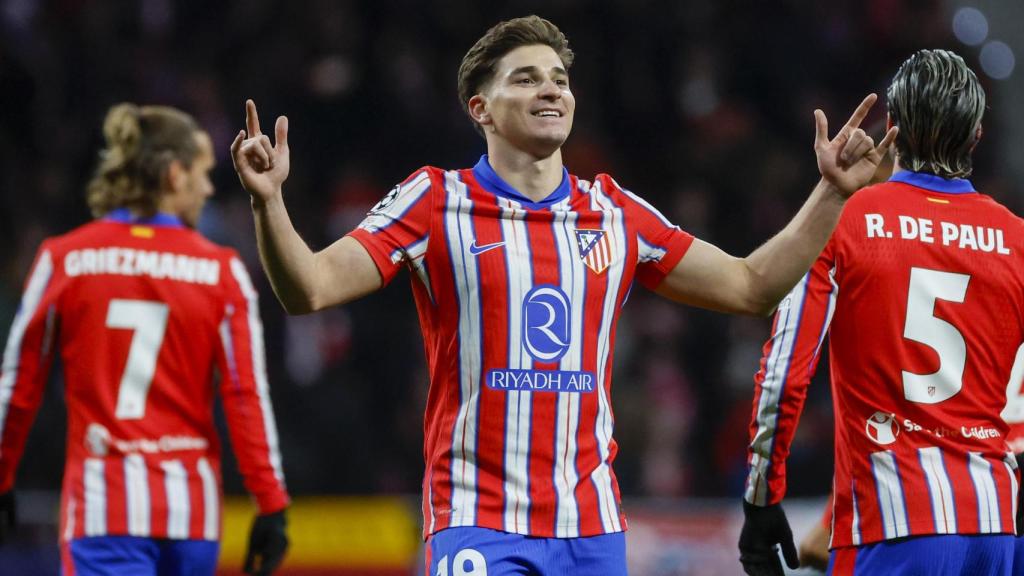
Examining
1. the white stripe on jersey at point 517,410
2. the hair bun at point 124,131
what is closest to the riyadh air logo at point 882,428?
the white stripe on jersey at point 517,410

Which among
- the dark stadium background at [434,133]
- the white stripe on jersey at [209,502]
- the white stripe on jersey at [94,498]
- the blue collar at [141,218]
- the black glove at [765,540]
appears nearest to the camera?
the black glove at [765,540]

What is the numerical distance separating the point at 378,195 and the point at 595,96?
207cm

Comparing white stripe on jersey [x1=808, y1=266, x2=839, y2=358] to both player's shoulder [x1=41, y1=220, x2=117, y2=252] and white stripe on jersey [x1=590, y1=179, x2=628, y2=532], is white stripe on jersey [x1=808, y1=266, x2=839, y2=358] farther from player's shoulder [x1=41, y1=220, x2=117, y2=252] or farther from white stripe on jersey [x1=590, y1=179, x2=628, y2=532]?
player's shoulder [x1=41, y1=220, x2=117, y2=252]

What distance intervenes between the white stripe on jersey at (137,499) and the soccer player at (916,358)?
210 centimetres

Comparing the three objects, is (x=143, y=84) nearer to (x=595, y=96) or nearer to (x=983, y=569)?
(x=595, y=96)

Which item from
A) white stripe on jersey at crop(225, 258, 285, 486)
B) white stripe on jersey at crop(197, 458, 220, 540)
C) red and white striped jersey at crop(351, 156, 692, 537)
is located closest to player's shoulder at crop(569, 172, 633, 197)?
red and white striped jersey at crop(351, 156, 692, 537)

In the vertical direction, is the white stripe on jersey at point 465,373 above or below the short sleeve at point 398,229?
below

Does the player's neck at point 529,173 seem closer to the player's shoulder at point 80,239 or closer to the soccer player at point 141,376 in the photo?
the soccer player at point 141,376

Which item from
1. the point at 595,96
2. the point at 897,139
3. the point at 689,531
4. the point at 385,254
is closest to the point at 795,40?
the point at 595,96

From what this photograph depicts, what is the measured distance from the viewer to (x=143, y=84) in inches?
450

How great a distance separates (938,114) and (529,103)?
1.20 m

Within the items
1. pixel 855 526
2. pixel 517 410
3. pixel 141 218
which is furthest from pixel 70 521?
pixel 855 526

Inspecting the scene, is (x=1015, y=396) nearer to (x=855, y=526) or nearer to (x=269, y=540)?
(x=855, y=526)

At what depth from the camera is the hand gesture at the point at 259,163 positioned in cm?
331
